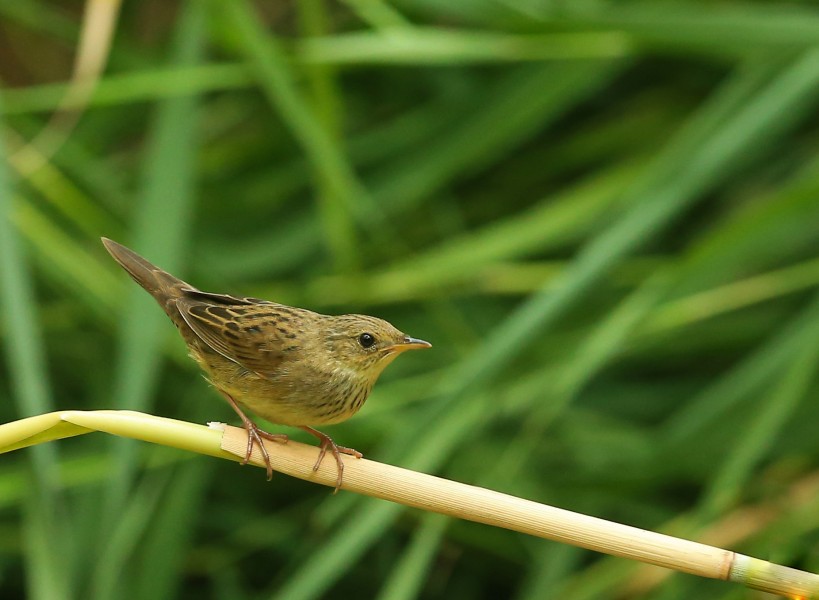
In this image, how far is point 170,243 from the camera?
318 cm

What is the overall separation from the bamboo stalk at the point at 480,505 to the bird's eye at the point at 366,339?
0.52m

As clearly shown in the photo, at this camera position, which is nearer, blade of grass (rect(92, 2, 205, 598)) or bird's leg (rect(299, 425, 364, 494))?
bird's leg (rect(299, 425, 364, 494))

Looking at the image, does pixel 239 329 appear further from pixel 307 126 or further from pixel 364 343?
pixel 307 126

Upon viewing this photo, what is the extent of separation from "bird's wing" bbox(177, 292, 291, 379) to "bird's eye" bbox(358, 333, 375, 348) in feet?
0.54

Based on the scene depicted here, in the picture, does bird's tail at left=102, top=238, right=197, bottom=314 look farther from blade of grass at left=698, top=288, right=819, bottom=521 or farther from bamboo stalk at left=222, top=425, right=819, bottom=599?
blade of grass at left=698, top=288, right=819, bottom=521

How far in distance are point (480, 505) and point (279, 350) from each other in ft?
2.29

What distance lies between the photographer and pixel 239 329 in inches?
86.4

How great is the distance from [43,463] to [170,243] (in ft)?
3.36

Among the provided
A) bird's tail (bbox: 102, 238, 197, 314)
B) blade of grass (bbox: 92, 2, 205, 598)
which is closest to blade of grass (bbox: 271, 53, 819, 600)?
blade of grass (bbox: 92, 2, 205, 598)

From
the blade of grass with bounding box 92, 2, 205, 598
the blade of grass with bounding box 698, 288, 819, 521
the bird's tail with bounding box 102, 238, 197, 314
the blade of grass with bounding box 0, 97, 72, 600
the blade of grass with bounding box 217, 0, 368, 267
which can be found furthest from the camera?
the blade of grass with bounding box 217, 0, 368, 267

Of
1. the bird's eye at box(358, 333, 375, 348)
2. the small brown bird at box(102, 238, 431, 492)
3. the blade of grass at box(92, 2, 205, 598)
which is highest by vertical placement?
the blade of grass at box(92, 2, 205, 598)

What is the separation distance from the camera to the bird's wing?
214 cm

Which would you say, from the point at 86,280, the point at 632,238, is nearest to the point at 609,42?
the point at 632,238

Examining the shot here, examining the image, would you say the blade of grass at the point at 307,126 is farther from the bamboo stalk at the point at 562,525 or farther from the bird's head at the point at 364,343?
the bamboo stalk at the point at 562,525
